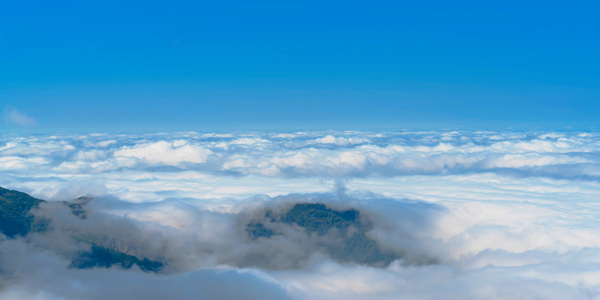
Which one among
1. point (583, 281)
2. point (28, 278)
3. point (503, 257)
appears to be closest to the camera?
point (583, 281)

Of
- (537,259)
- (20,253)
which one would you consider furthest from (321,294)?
(20,253)

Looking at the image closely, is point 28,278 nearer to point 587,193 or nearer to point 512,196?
point 512,196

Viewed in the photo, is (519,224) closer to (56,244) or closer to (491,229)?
(491,229)

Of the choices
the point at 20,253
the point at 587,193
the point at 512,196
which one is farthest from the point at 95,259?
the point at 587,193

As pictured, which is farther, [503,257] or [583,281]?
[503,257]

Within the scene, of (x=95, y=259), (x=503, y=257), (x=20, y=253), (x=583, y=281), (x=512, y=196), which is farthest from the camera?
(x=512, y=196)

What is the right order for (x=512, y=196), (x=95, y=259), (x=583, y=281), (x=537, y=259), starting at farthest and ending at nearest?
1. (x=512, y=196)
2. (x=95, y=259)
3. (x=537, y=259)
4. (x=583, y=281)

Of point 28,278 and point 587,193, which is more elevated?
point 587,193

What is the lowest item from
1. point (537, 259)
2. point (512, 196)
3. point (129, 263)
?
point (129, 263)

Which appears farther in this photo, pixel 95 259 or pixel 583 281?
pixel 95 259
